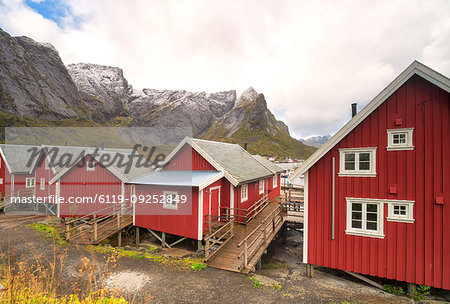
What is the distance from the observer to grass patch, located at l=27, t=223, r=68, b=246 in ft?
44.4

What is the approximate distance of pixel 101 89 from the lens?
146 metres

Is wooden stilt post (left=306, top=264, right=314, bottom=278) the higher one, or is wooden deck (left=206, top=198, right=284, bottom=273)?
wooden deck (left=206, top=198, right=284, bottom=273)

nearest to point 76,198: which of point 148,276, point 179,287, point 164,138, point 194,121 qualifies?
point 148,276

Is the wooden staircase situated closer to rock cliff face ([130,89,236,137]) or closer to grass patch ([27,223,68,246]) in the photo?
grass patch ([27,223,68,246])

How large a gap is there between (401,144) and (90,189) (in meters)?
21.9

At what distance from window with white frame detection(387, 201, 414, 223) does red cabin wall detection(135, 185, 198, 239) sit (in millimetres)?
9268

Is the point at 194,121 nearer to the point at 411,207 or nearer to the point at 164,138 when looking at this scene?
the point at 164,138

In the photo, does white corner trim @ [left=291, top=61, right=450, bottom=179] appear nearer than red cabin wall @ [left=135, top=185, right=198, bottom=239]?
Yes

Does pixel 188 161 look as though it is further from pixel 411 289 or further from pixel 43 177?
pixel 43 177

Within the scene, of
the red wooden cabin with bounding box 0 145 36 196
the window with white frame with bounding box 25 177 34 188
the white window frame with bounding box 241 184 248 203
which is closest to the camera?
the white window frame with bounding box 241 184 248 203

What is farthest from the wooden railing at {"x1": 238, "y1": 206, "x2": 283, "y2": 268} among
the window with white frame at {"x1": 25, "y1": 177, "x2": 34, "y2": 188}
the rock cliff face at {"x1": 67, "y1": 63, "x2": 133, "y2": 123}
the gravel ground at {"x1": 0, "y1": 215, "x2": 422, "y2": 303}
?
the rock cliff face at {"x1": 67, "y1": 63, "x2": 133, "y2": 123}

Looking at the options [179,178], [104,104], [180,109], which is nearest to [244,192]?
[179,178]

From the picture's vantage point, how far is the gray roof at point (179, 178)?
12.8m

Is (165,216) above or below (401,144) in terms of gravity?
below
